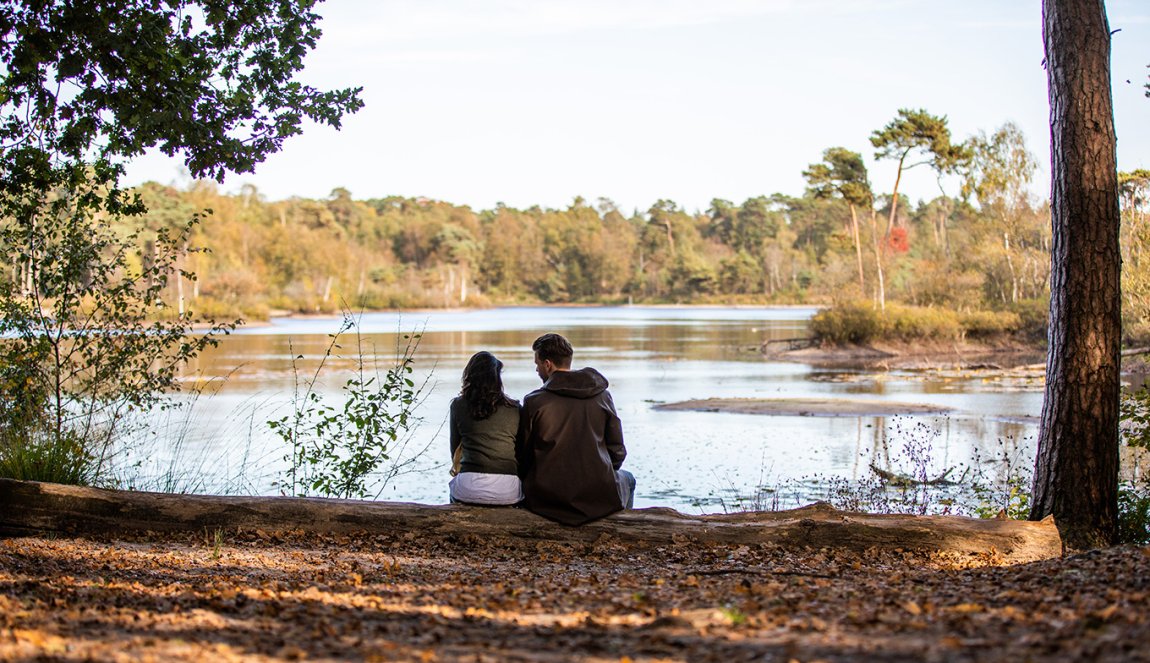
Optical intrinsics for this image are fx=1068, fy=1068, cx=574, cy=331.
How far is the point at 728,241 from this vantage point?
13162cm

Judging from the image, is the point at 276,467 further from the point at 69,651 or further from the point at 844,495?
the point at 69,651

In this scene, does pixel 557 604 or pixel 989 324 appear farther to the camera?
pixel 989 324

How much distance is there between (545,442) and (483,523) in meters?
0.60

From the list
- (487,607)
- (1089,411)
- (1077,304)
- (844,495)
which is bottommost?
(844,495)

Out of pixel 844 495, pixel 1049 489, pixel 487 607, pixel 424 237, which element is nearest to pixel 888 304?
pixel 844 495

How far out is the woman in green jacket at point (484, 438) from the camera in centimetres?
571

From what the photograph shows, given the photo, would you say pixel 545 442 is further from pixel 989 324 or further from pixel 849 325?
pixel 989 324

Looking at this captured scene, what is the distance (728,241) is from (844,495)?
12338cm

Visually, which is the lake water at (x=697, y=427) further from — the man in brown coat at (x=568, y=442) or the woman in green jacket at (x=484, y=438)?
the man in brown coat at (x=568, y=442)

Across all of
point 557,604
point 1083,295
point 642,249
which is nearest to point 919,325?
point 1083,295

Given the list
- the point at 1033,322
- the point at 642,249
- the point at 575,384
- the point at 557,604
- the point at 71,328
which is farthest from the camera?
the point at 642,249

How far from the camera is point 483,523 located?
5859 mm

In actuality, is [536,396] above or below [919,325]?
above

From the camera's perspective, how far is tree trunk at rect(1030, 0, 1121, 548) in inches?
234
